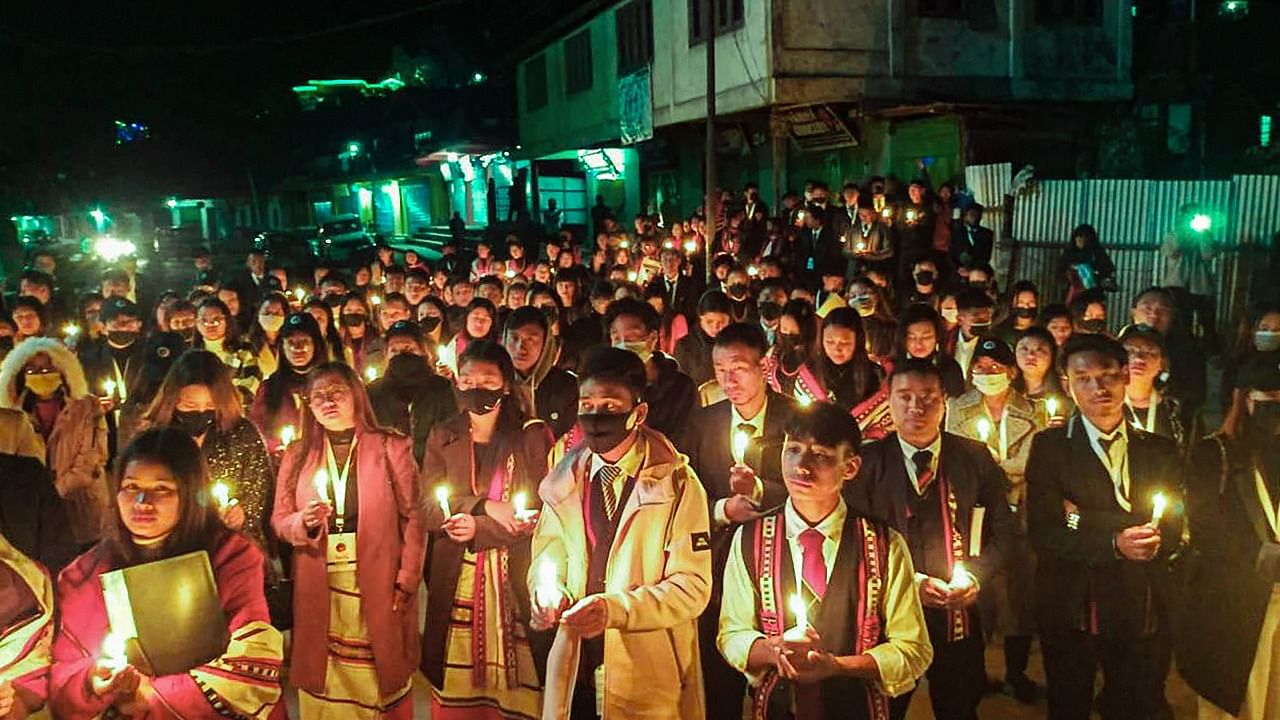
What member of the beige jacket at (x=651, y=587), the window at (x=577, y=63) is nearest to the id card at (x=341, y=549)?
the beige jacket at (x=651, y=587)

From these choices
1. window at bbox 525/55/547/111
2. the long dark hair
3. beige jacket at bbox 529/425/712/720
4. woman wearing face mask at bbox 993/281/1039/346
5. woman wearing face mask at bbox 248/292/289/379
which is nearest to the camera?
the long dark hair

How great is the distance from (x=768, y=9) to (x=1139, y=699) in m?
15.5

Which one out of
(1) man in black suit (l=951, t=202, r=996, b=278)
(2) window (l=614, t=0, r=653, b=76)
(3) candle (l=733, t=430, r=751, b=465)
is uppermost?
(2) window (l=614, t=0, r=653, b=76)

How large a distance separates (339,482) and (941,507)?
8.27ft

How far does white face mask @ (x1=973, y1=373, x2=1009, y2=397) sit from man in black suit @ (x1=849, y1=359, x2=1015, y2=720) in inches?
43.8

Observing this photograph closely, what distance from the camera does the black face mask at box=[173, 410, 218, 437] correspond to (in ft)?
15.7

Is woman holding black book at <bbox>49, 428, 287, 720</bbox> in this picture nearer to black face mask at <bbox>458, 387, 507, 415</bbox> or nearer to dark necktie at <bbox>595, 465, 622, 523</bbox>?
dark necktie at <bbox>595, 465, 622, 523</bbox>

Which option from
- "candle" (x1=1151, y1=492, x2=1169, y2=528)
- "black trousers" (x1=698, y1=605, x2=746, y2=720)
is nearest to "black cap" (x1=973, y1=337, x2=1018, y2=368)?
"candle" (x1=1151, y1=492, x2=1169, y2=528)

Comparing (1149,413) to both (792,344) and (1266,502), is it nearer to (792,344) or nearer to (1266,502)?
(1266,502)

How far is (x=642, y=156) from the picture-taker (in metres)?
25.9

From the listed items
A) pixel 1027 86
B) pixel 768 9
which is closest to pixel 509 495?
pixel 768 9

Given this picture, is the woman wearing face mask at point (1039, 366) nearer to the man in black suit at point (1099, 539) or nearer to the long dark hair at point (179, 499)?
the man in black suit at point (1099, 539)

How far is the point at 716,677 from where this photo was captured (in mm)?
4645

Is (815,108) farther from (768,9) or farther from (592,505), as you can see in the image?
(592,505)
